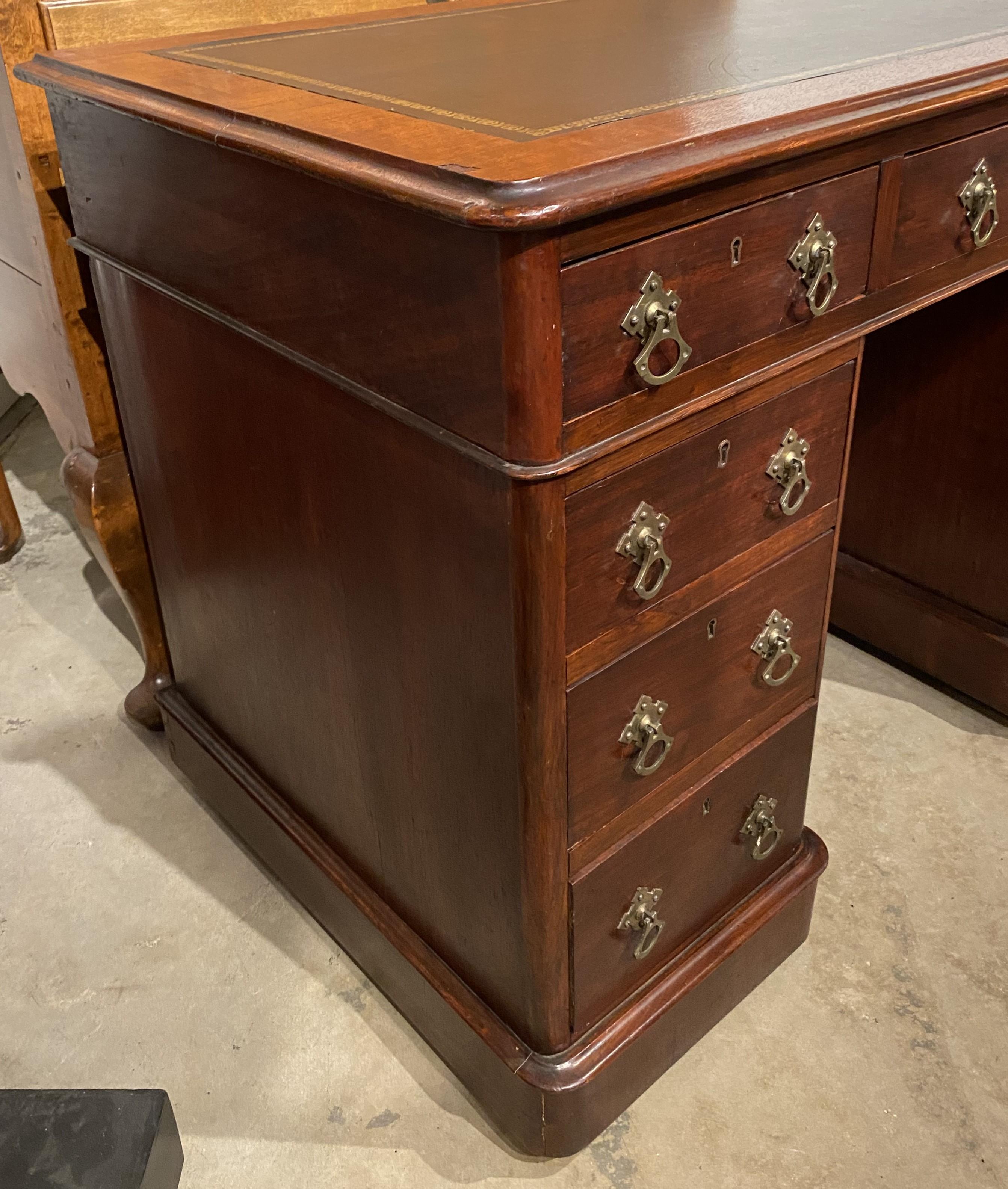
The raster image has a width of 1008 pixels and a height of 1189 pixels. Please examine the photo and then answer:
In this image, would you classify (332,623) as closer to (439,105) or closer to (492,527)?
(492,527)

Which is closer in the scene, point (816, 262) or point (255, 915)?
point (816, 262)

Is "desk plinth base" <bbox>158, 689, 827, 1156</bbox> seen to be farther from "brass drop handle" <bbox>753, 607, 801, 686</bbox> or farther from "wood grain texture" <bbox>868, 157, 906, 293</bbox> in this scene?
"wood grain texture" <bbox>868, 157, 906, 293</bbox>

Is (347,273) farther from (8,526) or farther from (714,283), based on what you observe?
(8,526)

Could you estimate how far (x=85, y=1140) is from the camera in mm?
752

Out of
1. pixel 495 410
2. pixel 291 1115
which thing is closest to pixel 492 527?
pixel 495 410

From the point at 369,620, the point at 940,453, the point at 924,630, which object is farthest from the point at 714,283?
the point at 924,630

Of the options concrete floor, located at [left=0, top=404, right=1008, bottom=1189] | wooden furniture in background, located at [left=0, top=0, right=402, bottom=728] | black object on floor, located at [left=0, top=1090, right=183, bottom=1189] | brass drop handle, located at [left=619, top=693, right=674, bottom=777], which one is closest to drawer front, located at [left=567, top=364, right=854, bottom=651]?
brass drop handle, located at [left=619, top=693, right=674, bottom=777]

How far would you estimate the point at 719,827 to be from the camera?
125 centimetres

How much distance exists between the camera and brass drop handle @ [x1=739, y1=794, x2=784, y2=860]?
128 cm

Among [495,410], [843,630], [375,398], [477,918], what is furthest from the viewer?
[843,630]

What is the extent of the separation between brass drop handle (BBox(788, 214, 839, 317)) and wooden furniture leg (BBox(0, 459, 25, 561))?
1.80m

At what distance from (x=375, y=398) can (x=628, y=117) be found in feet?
0.96

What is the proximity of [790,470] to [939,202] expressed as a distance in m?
0.29

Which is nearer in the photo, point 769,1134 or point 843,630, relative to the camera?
point 769,1134
